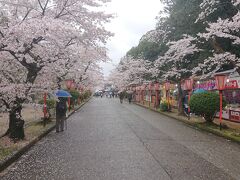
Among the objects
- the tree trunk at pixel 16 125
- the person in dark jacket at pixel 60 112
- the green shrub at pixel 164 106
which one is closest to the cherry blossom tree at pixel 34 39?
the tree trunk at pixel 16 125

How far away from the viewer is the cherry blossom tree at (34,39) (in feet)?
44.6

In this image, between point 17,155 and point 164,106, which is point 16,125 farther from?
point 164,106

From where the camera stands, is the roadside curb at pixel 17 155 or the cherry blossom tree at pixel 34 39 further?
the cherry blossom tree at pixel 34 39

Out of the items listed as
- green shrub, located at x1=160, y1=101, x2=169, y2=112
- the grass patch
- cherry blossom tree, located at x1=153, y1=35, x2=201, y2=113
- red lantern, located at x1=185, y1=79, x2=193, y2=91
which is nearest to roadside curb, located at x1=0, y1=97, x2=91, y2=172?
the grass patch

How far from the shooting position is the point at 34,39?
48.1 ft

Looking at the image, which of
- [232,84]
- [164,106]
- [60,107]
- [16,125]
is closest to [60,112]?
[60,107]

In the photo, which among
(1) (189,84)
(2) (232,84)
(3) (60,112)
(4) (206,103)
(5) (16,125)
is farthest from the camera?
(1) (189,84)

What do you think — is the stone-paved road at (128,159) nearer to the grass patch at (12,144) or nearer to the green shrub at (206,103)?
the grass patch at (12,144)

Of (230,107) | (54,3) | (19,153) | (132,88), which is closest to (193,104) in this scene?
(230,107)

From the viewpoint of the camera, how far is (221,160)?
11.3 meters

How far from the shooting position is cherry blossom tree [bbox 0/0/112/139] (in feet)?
44.6

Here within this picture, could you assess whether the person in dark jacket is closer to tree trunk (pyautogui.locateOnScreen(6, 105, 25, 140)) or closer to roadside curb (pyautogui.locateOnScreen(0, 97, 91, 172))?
roadside curb (pyautogui.locateOnScreen(0, 97, 91, 172))

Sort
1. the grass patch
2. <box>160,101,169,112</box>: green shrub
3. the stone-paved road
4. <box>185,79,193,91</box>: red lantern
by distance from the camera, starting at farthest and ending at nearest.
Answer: <box>160,101,169,112</box>: green shrub
<box>185,79,193,91</box>: red lantern
the grass patch
the stone-paved road

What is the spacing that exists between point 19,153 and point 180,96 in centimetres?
2097
